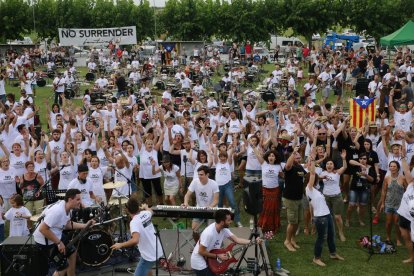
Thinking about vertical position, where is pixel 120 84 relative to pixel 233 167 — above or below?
above

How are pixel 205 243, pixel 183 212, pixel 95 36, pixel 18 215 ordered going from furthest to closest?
pixel 95 36
pixel 18 215
pixel 183 212
pixel 205 243

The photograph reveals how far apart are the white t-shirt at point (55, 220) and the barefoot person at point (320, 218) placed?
143 inches

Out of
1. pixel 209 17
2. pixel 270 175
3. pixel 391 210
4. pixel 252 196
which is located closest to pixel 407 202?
pixel 391 210

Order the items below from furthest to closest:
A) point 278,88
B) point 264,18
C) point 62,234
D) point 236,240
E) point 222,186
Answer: point 264,18 → point 278,88 → point 222,186 → point 62,234 → point 236,240

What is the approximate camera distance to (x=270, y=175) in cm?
998

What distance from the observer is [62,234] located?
26.6ft

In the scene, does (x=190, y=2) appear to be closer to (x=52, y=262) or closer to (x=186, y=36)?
(x=186, y=36)

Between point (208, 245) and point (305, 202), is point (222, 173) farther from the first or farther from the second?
point (208, 245)

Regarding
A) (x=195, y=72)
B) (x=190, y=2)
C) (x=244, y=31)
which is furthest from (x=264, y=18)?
(x=195, y=72)

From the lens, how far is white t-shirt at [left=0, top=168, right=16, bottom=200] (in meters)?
10.2

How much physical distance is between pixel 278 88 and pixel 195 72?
645 centimetres

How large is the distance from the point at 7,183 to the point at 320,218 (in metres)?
5.36

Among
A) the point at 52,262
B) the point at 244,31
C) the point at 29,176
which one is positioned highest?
the point at 244,31

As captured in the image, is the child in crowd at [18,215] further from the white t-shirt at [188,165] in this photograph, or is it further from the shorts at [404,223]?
the shorts at [404,223]
